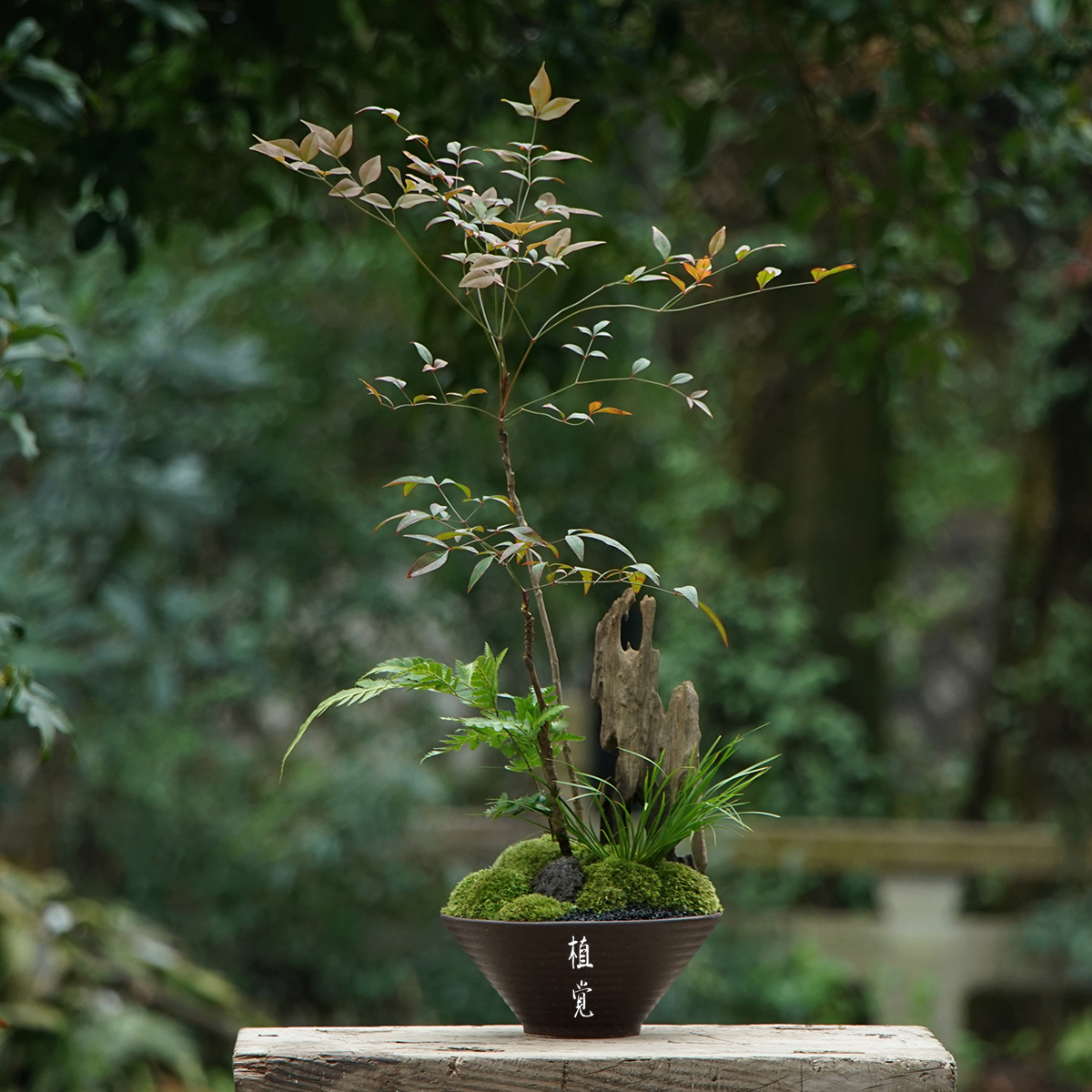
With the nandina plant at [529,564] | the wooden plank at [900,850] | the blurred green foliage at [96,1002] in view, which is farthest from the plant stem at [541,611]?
the wooden plank at [900,850]

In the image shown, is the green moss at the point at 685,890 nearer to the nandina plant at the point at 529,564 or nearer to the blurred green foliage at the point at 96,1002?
the nandina plant at the point at 529,564

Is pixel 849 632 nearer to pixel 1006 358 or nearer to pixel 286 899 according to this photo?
pixel 1006 358

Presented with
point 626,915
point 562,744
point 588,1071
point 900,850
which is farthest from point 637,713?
point 900,850

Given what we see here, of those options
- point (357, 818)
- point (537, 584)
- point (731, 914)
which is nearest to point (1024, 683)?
point (731, 914)

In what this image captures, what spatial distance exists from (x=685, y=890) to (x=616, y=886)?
2.5 inches

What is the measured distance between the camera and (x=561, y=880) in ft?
3.89

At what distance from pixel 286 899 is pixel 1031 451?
2.89m

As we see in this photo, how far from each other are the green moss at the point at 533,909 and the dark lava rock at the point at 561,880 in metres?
0.02

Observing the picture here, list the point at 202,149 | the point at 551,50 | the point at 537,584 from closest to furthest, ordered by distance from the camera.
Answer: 1. the point at 537,584
2. the point at 551,50
3. the point at 202,149

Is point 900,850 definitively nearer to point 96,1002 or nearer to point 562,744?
point 96,1002

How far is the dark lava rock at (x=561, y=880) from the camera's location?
1178 mm

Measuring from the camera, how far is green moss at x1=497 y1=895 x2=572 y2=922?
1144mm

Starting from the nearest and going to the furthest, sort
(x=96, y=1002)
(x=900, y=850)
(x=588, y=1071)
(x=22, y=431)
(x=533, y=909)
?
1. (x=588, y=1071)
2. (x=533, y=909)
3. (x=22, y=431)
4. (x=96, y=1002)
5. (x=900, y=850)

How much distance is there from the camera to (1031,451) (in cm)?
473
